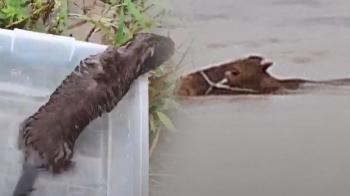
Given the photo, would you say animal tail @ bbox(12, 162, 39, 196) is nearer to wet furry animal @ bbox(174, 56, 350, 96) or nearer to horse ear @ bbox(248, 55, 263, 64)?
wet furry animal @ bbox(174, 56, 350, 96)

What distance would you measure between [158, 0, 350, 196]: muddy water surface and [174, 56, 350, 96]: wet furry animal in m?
0.01

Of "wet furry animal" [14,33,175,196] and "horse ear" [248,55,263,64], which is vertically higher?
"horse ear" [248,55,263,64]

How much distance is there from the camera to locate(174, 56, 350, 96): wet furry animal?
0.71 metres

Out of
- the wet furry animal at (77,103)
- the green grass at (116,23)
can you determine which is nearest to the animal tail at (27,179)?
the wet furry animal at (77,103)

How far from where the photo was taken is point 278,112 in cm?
71

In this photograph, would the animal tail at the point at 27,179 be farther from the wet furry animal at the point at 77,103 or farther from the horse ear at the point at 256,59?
the horse ear at the point at 256,59

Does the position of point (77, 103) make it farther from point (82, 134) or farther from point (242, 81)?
point (242, 81)

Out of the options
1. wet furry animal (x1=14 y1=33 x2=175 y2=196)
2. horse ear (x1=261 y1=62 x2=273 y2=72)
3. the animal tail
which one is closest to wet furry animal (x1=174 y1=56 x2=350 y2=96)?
horse ear (x1=261 y1=62 x2=273 y2=72)

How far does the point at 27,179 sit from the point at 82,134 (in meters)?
0.10

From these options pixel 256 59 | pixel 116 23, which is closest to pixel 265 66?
pixel 256 59

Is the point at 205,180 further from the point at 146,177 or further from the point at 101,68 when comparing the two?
the point at 101,68

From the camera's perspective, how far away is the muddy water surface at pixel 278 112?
0.70 m

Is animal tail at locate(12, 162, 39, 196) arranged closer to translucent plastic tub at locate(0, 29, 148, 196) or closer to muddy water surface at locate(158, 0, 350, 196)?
translucent plastic tub at locate(0, 29, 148, 196)

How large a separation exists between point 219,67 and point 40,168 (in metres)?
0.32
